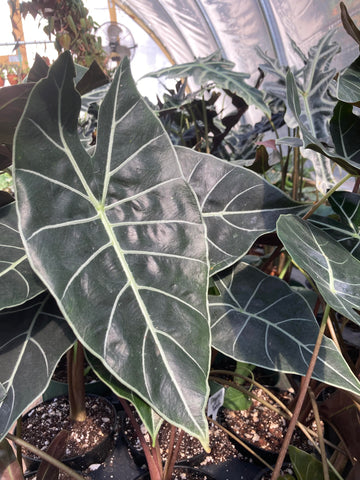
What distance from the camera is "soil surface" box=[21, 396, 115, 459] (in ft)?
3.17

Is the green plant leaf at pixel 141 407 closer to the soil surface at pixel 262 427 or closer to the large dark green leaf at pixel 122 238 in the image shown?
the large dark green leaf at pixel 122 238

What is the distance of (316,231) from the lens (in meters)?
0.67

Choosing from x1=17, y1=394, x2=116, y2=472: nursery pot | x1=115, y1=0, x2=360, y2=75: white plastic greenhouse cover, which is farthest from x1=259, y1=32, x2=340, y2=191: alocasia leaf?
x1=115, y1=0, x2=360, y2=75: white plastic greenhouse cover

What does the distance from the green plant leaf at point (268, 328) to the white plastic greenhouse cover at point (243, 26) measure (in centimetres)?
217

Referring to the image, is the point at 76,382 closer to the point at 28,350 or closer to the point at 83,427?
the point at 83,427

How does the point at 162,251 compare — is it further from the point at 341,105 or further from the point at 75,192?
the point at 341,105

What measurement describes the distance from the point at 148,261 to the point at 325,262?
29cm

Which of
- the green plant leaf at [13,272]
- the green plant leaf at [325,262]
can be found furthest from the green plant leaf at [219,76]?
the green plant leaf at [13,272]

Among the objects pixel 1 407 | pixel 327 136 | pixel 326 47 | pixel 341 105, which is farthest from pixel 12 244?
pixel 326 47

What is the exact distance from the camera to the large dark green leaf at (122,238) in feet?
1.44

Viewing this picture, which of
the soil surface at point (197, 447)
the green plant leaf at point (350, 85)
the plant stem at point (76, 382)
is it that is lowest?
Result: the soil surface at point (197, 447)

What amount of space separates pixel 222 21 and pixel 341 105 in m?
4.17

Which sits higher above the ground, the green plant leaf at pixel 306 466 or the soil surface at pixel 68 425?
the soil surface at pixel 68 425

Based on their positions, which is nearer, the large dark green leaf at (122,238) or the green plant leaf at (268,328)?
the large dark green leaf at (122,238)
